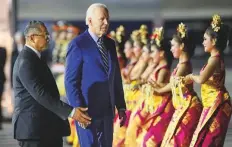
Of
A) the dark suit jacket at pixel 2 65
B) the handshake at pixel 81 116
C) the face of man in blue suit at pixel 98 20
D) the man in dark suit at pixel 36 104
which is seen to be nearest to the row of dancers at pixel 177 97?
the face of man in blue suit at pixel 98 20

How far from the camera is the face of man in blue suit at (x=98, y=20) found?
7.51 metres

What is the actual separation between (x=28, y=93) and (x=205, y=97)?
79.9 inches

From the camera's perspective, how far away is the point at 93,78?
7.55 meters

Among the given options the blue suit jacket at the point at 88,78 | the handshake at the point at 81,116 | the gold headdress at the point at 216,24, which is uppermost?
the gold headdress at the point at 216,24

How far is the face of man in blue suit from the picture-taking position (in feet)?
24.6

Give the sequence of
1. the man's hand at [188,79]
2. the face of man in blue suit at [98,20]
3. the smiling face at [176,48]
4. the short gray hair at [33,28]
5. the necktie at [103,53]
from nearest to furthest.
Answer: the short gray hair at [33,28] → the face of man in blue suit at [98,20] → the necktie at [103,53] → the man's hand at [188,79] → the smiling face at [176,48]

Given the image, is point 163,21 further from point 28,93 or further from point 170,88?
point 28,93

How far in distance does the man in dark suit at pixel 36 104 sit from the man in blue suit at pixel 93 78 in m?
0.32

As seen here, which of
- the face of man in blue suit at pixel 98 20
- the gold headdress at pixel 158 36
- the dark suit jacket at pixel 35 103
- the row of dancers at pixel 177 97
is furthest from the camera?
the gold headdress at pixel 158 36

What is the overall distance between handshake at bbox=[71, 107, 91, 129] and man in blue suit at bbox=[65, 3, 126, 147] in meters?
0.07

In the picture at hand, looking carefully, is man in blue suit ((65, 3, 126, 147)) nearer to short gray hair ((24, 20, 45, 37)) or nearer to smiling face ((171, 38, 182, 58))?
short gray hair ((24, 20, 45, 37))

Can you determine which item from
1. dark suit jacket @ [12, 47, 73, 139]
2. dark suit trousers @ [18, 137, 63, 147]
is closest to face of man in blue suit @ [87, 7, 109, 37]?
dark suit jacket @ [12, 47, 73, 139]

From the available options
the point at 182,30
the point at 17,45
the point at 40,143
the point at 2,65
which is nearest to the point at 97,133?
the point at 40,143

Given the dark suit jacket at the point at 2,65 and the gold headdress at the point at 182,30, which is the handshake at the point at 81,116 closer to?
the gold headdress at the point at 182,30
